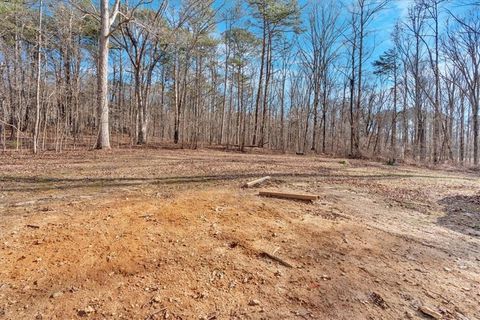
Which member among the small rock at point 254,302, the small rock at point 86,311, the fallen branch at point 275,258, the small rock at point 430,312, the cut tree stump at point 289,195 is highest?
the cut tree stump at point 289,195

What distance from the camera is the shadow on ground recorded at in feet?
11.4

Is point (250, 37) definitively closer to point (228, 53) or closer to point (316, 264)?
point (228, 53)

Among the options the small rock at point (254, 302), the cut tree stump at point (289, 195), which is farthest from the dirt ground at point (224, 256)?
the cut tree stump at point (289, 195)

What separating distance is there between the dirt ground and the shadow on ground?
0.10ft

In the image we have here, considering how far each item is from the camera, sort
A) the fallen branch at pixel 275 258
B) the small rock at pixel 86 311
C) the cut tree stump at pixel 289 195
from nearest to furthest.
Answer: the small rock at pixel 86 311, the fallen branch at pixel 275 258, the cut tree stump at pixel 289 195

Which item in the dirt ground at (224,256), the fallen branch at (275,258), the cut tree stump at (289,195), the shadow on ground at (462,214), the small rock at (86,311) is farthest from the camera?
the cut tree stump at (289,195)

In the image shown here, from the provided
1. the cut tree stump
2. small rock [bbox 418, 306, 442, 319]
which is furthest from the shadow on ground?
small rock [bbox 418, 306, 442, 319]

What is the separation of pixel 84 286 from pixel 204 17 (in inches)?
657

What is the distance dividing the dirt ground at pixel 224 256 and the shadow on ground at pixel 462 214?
0.10ft

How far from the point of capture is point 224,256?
A: 2312 mm

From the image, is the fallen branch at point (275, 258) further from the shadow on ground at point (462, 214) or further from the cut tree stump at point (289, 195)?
the shadow on ground at point (462, 214)

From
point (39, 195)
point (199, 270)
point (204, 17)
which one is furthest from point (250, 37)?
point (199, 270)

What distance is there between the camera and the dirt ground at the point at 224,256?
5.79ft

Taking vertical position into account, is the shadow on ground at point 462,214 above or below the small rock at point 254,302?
above
